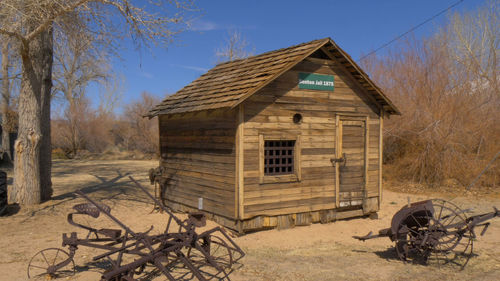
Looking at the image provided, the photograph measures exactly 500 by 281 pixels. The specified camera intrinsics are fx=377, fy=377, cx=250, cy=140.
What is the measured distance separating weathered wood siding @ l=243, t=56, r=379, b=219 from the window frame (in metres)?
0.09

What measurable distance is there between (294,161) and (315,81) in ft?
7.23

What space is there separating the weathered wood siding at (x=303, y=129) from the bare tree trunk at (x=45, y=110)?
21.9 ft

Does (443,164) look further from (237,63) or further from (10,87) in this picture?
(10,87)

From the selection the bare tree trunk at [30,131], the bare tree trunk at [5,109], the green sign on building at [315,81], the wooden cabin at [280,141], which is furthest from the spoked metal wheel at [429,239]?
the bare tree trunk at [5,109]

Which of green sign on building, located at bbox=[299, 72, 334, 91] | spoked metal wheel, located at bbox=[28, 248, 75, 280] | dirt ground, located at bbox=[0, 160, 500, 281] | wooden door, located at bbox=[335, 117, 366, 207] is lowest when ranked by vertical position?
dirt ground, located at bbox=[0, 160, 500, 281]

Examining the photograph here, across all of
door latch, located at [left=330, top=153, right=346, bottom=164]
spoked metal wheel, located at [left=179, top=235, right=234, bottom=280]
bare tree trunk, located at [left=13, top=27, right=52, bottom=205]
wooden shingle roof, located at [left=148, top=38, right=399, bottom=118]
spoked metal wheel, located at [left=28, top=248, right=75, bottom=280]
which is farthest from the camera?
bare tree trunk, located at [left=13, top=27, right=52, bottom=205]

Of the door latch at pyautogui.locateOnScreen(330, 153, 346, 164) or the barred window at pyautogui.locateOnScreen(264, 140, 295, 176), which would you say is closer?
the barred window at pyautogui.locateOnScreen(264, 140, 295, 176)

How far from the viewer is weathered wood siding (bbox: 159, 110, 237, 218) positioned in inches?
359

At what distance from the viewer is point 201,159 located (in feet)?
33.1

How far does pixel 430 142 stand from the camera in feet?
53.6

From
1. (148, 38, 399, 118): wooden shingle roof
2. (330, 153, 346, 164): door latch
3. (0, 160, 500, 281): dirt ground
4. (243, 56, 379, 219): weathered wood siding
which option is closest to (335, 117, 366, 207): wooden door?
(330, 153, 346, 164): door latch

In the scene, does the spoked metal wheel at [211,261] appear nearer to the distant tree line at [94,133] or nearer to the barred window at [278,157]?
the barred window at [278,157]

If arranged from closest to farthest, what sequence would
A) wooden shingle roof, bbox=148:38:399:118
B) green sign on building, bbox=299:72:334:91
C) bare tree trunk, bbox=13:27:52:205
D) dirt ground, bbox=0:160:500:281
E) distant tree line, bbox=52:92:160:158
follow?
dirt ground, bbox=0:160:500:281
wooden shingle roof, bbox=148:38:399:118
green sign on building, bbox=299:72:334:91
bare tree trunk, bbox=13:27:52:205
distant tree line, bbox=52:92:160:158

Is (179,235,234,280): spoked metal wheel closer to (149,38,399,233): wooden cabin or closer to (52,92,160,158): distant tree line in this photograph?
(149,38,399,233): wooden cabin
